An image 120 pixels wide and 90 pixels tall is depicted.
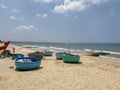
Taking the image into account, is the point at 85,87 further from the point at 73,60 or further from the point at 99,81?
the point at 73,60

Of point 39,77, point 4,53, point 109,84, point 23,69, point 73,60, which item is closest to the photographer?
point 109,84

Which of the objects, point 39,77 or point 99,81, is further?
point 39,77

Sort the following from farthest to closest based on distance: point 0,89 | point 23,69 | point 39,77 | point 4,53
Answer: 1. point 4,53
2. point 23,69
3. point 39,77
4. point 0,89

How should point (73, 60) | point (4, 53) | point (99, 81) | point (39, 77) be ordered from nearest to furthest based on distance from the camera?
point (99, 81), point (39, 77), point (73, 60), point (4, 53)

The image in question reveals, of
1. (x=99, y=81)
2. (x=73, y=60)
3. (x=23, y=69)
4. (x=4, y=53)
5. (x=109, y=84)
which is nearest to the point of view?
(x=109, y=84)

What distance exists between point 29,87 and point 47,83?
A: 1.27 m

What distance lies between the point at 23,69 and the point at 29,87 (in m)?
5.44

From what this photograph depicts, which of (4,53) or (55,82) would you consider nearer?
(55,82)

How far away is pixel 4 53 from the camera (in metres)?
25.5

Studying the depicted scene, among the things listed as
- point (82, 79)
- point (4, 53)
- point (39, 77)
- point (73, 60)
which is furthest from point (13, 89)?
point (4, 53)

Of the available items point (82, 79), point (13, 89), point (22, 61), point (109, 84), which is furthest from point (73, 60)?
point (13, 89)

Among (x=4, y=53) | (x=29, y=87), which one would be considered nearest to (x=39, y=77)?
(x=29, y=87)

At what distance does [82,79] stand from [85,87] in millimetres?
1847

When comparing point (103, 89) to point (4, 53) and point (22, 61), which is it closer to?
point (22, 61)
